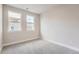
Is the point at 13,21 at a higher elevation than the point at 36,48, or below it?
higher

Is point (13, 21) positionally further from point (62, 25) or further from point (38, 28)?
point (62, 25)

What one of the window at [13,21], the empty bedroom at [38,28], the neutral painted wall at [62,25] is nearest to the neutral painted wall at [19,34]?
the empty bedroom at [38,28]

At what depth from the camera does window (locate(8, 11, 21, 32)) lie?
3432 mm

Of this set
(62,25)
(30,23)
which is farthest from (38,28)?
(62,25)

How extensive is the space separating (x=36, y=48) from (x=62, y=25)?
142 cm

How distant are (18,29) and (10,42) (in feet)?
1.95

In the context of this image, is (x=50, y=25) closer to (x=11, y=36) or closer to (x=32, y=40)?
(x=32, y=40)

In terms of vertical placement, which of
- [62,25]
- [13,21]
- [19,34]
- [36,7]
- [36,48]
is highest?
[36,7]

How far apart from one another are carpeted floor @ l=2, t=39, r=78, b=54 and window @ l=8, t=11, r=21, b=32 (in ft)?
2.30

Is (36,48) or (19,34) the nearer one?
(36,48)

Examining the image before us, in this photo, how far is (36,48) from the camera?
3.38m

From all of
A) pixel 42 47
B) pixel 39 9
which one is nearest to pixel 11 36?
pixel 42 47

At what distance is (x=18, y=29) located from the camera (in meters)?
3.56

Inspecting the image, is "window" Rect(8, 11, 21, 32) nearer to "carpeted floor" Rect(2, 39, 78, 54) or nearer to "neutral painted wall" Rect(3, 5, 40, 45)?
"neutral painted wall" Rect(3, 5, 40, 45)
